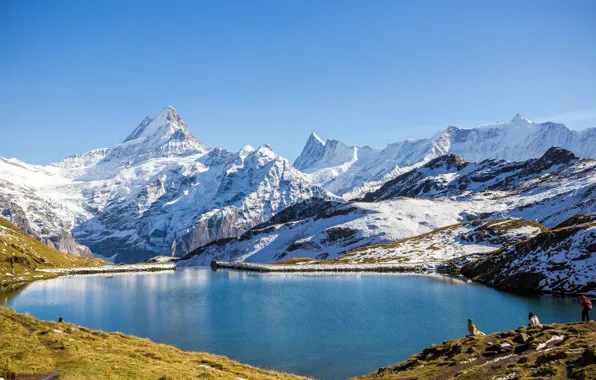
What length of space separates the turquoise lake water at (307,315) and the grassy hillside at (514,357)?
33.8 ft

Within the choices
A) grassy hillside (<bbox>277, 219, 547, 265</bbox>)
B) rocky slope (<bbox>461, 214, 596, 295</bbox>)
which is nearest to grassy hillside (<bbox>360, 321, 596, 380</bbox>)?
rocky slope (<bbox>461, 214, 596, 295</bbox>)

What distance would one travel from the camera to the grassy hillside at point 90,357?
92.2ft

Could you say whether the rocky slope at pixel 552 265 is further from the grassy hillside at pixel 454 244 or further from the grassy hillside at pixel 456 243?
the grassy hillside at pixel 456 243

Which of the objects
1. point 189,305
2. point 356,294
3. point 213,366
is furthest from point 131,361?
point 356,294

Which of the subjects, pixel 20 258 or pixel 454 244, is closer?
pixel 20 258

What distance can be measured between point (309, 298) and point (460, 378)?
67179mm

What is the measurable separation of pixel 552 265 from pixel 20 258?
482 ft

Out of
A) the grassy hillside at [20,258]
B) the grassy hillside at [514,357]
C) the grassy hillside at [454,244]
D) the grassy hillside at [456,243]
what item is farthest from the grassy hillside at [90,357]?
the grassy hillside at [456,243]

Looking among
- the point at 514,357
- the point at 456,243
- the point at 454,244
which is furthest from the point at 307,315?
the point at 456,243

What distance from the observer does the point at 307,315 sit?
253ft

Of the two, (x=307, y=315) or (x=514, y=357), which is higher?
(x=514, y=357)

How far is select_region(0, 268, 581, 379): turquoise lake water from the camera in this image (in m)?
54.0

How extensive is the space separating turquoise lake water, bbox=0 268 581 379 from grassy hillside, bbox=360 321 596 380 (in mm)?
10296

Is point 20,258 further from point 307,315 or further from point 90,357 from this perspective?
point 90,357
